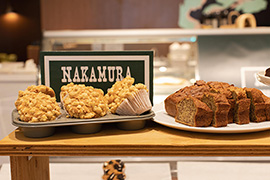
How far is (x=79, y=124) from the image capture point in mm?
673

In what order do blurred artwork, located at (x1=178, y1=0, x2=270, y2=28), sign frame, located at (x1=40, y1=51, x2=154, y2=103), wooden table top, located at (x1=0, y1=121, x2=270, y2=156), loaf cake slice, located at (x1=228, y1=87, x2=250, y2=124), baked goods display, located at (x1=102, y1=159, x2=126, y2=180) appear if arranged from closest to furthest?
1. wooden table top, located at (x1=0, y1=121, x2=270, y2=156)
2. loaf cake slice, located at (x1=228, y1=87, x2=250, y2=124)
3. sign frame, located at (x1=40, y1=51, x2=154, y2=103)
4. baked goods display, located at (x1=102, y1=159, x2=126, y2=180)
5. blurred artwork, located at (x1=178, y1=0, x2=270, y2=28)

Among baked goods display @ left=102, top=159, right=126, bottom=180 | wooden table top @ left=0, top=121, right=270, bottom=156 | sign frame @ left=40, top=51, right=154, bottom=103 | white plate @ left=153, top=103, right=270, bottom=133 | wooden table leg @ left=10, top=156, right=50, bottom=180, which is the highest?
sign frame @ left=40, top=51, right=154, bottom=103

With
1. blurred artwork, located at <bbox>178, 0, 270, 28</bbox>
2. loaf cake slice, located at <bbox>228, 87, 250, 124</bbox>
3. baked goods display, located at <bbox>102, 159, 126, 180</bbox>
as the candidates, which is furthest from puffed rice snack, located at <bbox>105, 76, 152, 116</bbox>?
blurred artwork, located at <bbox>178, 0, 270, 28</bbox>

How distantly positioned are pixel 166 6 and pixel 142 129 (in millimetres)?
5554

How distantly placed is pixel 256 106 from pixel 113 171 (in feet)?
2.14

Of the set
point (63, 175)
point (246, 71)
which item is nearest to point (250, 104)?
point (63, 175)

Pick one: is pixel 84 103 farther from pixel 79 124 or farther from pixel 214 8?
pixel 214 8

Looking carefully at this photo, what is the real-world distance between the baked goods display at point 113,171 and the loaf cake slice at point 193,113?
511mm

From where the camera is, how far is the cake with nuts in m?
0.69

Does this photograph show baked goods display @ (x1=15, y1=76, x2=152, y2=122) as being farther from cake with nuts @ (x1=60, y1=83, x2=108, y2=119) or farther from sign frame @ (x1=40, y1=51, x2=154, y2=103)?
sign frame @ (x1=40, y1=51, x2=154, y2=103)

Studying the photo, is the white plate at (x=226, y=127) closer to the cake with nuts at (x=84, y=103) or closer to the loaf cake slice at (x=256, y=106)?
the loaf cake slice at (x=256, y=106)

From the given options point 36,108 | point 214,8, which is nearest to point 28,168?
point 36,108

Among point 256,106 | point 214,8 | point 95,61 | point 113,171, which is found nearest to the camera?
point 256,106

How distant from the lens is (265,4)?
5312 millimetres
